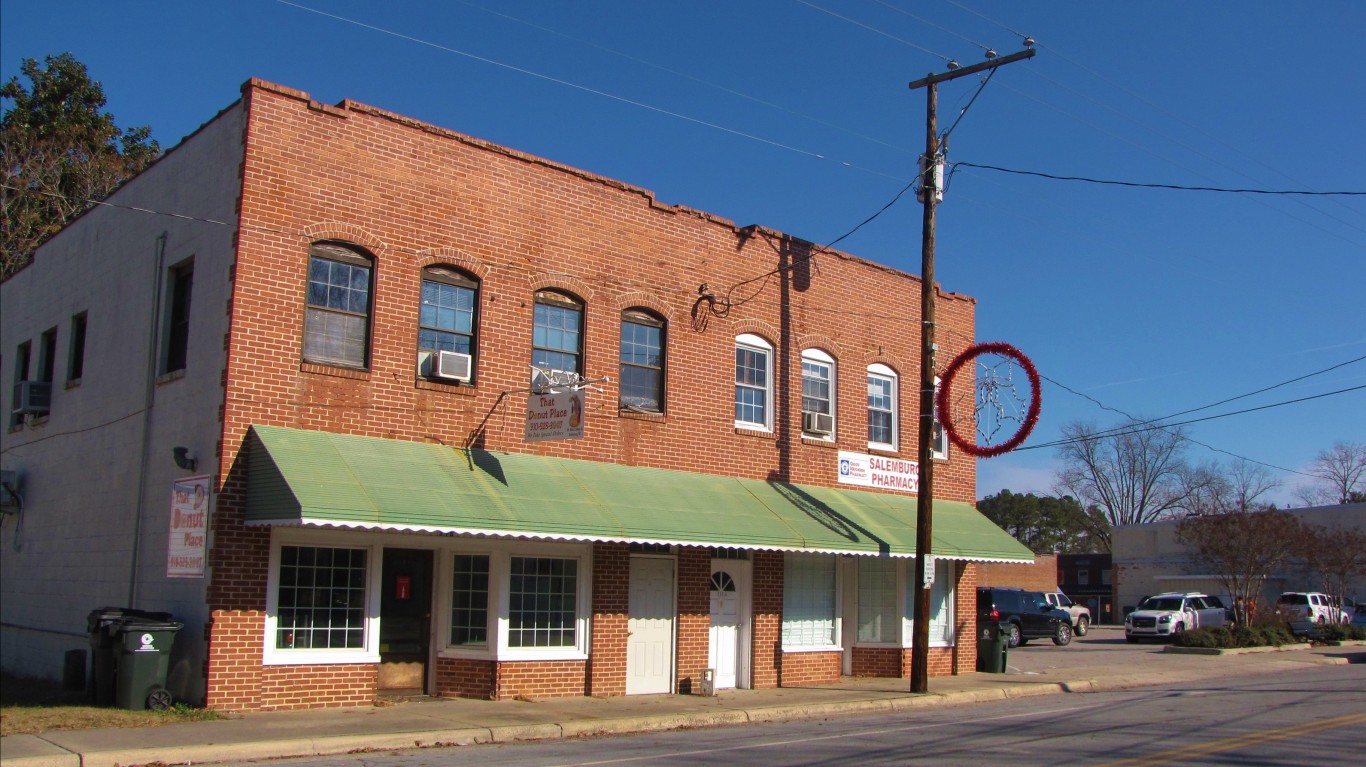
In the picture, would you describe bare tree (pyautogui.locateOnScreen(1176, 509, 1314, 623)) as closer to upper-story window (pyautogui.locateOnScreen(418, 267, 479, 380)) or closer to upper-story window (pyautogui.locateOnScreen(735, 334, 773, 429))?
upper-story window (pyautogui.locateOnScreen(735, 334, 773, 429))

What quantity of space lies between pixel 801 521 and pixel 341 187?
8652 mm

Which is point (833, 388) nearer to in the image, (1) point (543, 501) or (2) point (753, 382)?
(2) point (753, 382)

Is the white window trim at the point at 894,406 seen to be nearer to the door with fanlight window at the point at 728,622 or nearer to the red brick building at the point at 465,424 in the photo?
the red brick building at the point at 465,424

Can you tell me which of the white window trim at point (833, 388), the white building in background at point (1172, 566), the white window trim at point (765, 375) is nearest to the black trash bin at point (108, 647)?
the white window trim at point (765, 375)

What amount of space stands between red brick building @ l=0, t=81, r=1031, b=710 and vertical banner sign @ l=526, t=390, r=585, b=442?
5 centimetres

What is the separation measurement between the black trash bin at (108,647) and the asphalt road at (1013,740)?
11.2ft

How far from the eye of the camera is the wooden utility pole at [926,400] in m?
18.7

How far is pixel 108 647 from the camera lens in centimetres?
1338

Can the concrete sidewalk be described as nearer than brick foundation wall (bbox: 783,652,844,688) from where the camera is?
Yes

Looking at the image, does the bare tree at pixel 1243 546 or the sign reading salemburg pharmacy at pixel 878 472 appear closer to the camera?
the sign reading salemburg pharmacy at pixel 878 472

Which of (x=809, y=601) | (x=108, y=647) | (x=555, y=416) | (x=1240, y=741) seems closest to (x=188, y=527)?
(x=108, y=647)

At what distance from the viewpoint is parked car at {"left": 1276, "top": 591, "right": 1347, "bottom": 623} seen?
132 feet

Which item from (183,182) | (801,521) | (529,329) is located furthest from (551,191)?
(801,521)

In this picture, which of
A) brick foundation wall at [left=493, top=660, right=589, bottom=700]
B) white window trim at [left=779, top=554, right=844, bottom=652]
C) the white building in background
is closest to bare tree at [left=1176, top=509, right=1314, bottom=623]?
the white building in background
